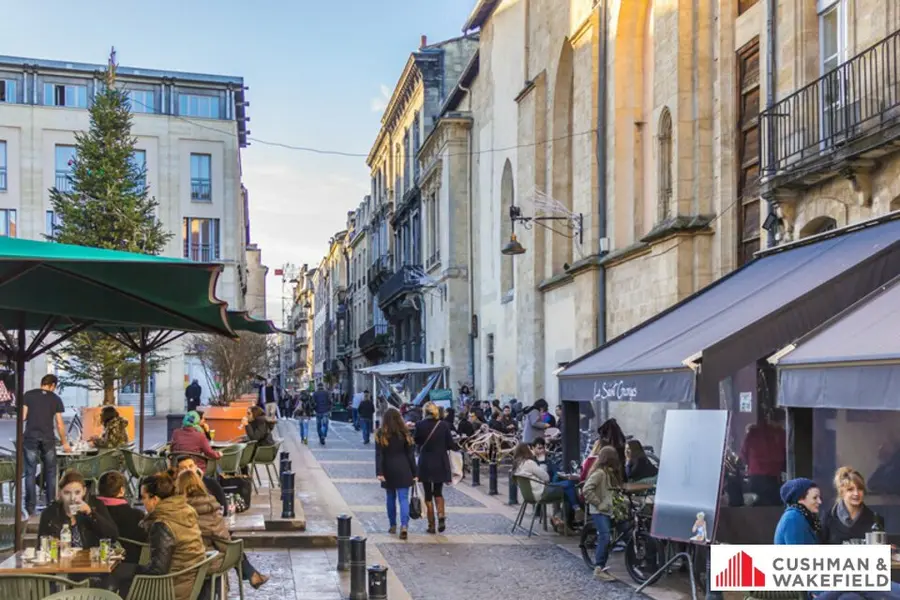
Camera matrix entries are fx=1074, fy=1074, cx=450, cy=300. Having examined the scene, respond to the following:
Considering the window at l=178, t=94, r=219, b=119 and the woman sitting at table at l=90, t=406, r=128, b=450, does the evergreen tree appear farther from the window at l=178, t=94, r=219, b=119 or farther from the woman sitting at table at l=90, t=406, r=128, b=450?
the window at l=178, t=94, r=219, b=119

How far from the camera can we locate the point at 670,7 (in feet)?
58.0

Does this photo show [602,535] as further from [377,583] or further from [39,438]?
[39,438]

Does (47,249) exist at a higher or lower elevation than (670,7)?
lower

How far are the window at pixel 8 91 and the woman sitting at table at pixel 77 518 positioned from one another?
160 feet

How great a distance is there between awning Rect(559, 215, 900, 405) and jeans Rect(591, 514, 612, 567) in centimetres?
127

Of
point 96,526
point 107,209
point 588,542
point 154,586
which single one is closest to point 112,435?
point 588,542

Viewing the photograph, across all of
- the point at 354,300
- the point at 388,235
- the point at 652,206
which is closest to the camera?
the point at 652,206

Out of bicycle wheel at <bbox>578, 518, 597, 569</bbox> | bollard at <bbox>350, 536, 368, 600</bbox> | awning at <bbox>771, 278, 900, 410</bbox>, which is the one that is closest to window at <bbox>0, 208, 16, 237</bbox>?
bicycle wheel at <bbox>578, 518, 597, 569</bbox>

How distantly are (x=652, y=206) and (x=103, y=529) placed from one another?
47.9 ft

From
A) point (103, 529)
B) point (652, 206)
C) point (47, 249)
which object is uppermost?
point (652, 206)

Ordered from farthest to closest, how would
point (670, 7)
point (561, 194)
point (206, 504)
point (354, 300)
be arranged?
point (354, 300) < point (561, 194) < point (670, 7) < point (206, 504)

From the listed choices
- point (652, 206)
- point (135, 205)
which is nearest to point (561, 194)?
point (652, 206)

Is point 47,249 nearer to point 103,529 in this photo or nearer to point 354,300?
point 103,529

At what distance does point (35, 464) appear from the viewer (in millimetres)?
12750
